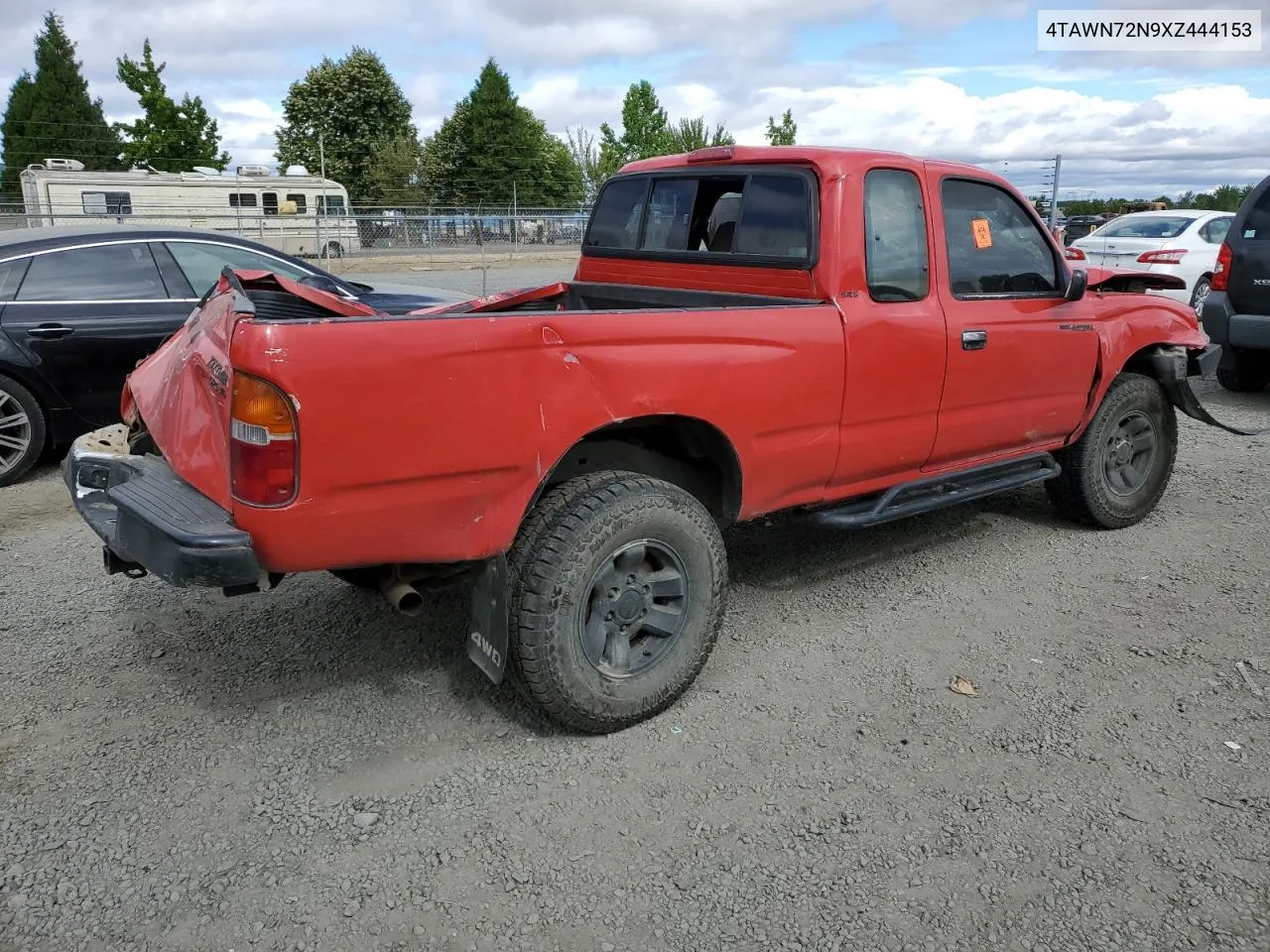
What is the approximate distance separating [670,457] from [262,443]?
5.08ft

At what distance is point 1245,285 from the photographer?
8.21 meters

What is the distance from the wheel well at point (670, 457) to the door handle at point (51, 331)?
4373mm

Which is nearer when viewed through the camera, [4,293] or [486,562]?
[486,562]

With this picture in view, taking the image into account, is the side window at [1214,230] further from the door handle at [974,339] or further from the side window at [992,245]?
the door handle at [974,339]

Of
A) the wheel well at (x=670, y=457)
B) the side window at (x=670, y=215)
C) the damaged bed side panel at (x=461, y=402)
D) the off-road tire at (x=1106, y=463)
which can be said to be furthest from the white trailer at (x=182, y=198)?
the damaged bed side panel at (x=461, y=402)

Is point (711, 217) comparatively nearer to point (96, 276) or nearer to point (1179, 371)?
point (1179, 371)

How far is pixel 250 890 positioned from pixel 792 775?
5.15 feet

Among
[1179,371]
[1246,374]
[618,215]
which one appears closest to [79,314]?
[618,215]

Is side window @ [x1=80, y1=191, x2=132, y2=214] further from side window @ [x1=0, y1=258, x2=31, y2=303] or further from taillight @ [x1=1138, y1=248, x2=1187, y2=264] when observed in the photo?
taillight @ [x1=1138, y1=248, x2=1187, y2=264]

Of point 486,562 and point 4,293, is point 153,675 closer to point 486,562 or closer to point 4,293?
point 486,562

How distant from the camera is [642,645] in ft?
10.9

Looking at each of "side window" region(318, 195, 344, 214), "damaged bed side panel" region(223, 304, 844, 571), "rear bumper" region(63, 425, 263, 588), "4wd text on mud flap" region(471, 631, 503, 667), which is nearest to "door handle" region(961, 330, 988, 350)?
"damaged bed side panel" region(223, 304, 844, 571)

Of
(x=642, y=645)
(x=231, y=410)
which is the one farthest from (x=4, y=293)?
(x=642, y=645)

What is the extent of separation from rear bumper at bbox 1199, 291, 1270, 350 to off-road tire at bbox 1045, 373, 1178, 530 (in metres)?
3.60
